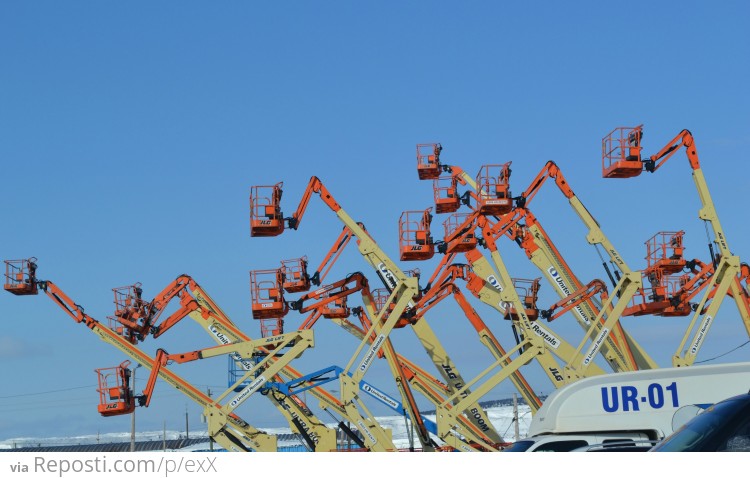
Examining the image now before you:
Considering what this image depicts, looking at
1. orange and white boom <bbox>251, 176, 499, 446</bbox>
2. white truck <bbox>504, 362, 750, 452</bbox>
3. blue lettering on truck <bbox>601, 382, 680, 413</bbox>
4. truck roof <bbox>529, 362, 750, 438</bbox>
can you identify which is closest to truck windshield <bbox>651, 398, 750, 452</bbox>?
white truck <bbox>504, 362, 750, 452</bbox>

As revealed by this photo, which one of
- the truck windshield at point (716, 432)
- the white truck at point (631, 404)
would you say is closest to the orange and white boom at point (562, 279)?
the white truck at point (631, 404)

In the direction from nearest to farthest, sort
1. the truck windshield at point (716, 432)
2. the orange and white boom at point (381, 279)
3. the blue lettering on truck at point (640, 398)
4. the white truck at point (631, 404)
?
the truck windshield at point (716, 432), the white truck at point (631, 404), the blue lettering on truck at point (640, 398), the orange and white boom at point (381, 279)

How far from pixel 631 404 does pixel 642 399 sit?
18cm

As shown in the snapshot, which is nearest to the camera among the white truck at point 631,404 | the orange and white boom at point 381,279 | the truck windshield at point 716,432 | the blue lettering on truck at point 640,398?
the truck windshield at point 716,432

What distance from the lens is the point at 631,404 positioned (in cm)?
1277

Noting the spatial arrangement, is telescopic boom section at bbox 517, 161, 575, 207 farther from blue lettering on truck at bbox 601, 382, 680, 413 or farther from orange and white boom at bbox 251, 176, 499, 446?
blue lettering on truck at bbox 601, 382, 680, 413

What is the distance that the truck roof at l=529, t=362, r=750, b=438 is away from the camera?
1235 cm

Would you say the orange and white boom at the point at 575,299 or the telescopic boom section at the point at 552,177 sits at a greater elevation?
the telescopic boom section at the point at 552,177

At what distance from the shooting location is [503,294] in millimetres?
31625

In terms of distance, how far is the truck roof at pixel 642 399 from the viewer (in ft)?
40.5

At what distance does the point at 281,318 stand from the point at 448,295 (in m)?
5.54

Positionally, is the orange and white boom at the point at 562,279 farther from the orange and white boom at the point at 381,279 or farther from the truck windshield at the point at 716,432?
the truck windshield at the point at 716,432

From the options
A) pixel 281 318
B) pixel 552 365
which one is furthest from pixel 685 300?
pixel 281 318
